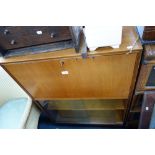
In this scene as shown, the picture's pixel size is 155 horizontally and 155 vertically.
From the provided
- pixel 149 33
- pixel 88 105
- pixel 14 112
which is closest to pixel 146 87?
pixel 149 33

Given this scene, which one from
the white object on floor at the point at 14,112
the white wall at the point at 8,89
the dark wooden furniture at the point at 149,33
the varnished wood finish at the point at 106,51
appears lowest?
the white object on floor at the point at 14,112

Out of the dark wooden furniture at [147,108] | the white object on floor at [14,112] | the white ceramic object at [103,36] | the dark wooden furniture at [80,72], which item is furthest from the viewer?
the white object on floor at [14,112]

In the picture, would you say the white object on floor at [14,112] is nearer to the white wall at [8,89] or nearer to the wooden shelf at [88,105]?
the white wall at [8,89]

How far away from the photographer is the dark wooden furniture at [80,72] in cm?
92

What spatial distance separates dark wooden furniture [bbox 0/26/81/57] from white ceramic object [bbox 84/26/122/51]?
0.10 m

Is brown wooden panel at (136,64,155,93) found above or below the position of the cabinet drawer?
below

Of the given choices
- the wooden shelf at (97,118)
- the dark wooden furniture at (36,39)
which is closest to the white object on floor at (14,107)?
the wooden shelf at (97,118)

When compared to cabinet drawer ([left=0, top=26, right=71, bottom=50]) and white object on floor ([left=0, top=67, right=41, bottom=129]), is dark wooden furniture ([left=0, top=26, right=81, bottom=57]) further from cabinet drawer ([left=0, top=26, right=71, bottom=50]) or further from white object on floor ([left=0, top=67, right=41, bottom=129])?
white object on floor ([left=0, top=67, right=41, bottom=129])

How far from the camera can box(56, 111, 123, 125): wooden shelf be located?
1.65 m

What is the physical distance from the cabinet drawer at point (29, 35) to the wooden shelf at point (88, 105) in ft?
2.50

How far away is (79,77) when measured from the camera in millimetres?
1081

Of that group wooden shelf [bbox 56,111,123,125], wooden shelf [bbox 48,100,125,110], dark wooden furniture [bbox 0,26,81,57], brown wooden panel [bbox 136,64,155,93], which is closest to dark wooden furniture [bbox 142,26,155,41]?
brown wooden panel [bbox 136,64,155,93]
